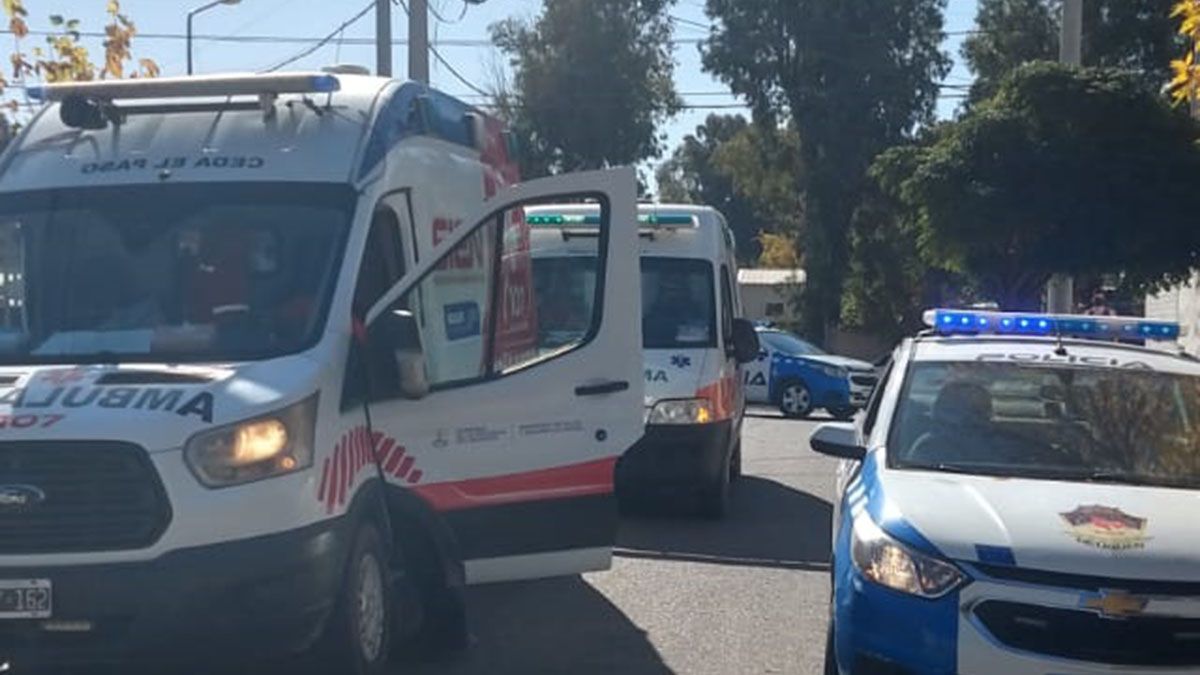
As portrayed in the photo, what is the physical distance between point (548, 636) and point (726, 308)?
5111 millimetres

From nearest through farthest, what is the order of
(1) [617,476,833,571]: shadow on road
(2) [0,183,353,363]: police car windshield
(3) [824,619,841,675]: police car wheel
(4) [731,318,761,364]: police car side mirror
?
(3) [824,619,841,675]: police car wheel, (2) [0,183,353,363]: police car windshield, (1) [617,476,833,571]: shadow on road, (4) [731,318,761,364]: police car side mirror

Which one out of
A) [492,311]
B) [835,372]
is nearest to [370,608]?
[492,311]

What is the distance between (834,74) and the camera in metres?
45.8

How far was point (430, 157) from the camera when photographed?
9.16m

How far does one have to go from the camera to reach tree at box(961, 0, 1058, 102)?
153 feet

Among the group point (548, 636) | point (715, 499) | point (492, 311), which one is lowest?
point (548, 636)

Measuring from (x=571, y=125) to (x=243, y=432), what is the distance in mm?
38239

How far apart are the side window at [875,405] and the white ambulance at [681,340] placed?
130 inches

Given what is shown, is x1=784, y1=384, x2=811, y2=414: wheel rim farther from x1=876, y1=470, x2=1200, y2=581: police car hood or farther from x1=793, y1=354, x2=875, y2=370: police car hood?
x1=876, y1=470, x2=1200, y2=581: police car hood

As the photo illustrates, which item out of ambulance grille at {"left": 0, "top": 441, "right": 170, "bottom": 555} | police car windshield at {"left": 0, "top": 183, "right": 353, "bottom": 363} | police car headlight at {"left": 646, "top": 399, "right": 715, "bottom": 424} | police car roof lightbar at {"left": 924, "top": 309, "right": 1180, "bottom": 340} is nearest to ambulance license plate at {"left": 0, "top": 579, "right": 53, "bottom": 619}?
ambulance grille at {"left": 0, "top": 441, "right": 170, "bottom": 555}

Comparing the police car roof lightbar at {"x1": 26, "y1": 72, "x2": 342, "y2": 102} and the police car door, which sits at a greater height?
the police car roof lightbar at {"x1": 26, "y1": 72, "x2": 342, "y2": 102}

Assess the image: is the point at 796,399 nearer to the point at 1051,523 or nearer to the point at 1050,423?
the point at 1050,423

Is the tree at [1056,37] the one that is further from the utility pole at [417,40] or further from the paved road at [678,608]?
the paved road at [678,608]

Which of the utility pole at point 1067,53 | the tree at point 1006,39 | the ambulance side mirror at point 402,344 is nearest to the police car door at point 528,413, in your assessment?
the ambulance side mirror at point 402,344
